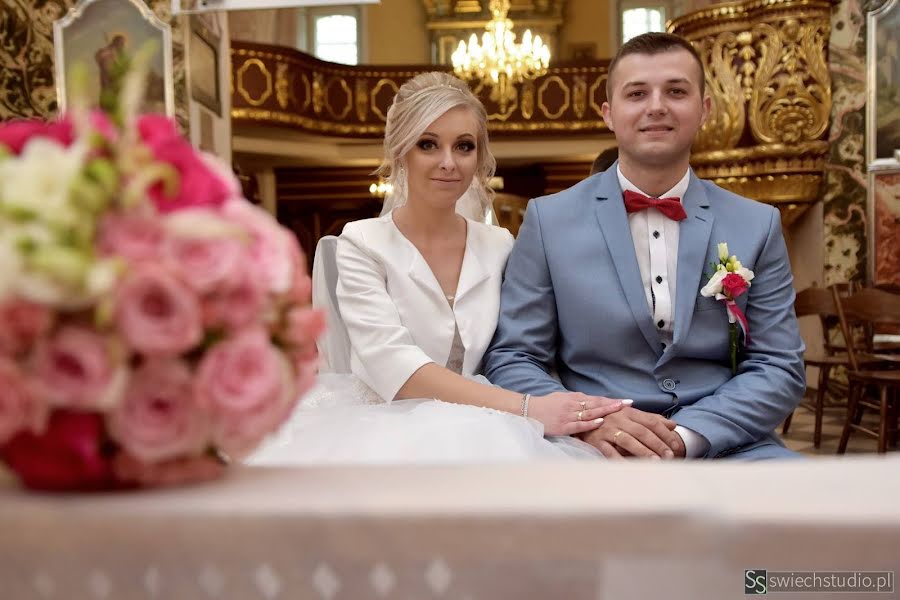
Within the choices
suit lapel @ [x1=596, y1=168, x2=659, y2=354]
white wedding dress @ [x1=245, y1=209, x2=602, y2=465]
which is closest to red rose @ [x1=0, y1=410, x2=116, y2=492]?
white wedding dress @ [x1=245, y1=209, x2=602, y2=465]

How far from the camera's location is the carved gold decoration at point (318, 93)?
50.3 ft

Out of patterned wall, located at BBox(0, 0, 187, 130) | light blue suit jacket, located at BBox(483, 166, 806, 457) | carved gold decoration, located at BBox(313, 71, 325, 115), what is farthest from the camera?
carved gold decoration, located at BBox(313, 71, 325, 115)

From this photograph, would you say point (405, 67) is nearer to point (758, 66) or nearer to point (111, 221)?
point (758, 66)

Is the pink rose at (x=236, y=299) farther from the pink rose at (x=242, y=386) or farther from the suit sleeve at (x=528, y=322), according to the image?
the suit sleeve at (x=528, y=322)

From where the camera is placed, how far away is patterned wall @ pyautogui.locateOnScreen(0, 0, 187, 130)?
739cm

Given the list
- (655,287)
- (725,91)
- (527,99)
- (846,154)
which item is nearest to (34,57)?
(725,91)

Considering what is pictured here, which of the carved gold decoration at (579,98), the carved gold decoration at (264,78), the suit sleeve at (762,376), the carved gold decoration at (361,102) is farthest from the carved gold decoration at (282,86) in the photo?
the suit sleeve at (762,376)

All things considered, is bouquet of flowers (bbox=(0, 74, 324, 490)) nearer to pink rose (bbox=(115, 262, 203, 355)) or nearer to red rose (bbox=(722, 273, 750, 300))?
pink rose (bbox=(115, 262, 203, 355))

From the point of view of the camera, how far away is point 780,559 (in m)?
0.80

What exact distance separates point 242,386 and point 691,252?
2.02 metres

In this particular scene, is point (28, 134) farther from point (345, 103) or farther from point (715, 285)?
point (345, 103)

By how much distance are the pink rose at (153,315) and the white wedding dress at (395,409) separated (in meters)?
0.68

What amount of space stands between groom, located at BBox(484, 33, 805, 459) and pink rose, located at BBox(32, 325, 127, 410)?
1.87 meters

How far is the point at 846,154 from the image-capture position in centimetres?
895
